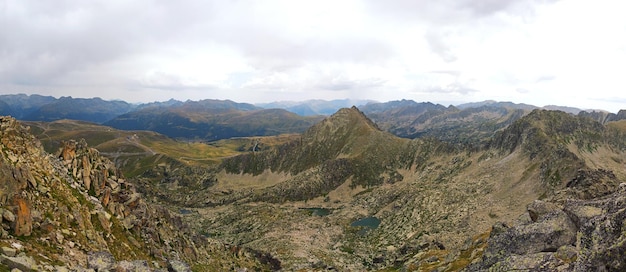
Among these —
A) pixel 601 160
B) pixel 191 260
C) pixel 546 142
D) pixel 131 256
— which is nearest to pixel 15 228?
pixel 131 256

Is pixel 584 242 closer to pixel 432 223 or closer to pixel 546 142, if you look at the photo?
pixel 432 223

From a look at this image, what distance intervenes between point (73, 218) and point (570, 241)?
47398 millimetres

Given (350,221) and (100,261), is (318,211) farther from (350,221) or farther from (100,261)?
(100,261)

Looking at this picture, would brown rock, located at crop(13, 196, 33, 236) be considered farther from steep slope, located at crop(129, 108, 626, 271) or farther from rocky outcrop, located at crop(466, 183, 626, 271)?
steep slope, located at crop(129, 108, 626, 271)

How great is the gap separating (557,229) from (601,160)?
204 metres

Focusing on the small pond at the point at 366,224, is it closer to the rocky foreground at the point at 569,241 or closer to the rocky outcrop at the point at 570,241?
the rocky foreground at the point at 569,241

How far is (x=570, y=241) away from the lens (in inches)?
1369

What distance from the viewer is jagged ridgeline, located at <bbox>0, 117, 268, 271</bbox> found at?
2712 centimetres

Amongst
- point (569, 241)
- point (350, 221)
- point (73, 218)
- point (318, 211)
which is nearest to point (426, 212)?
point (350, 221)

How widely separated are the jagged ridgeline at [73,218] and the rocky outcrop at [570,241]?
3326 cm

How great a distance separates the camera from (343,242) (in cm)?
13325

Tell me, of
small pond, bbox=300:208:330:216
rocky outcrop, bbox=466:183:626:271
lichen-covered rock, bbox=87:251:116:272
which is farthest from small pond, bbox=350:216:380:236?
lichen-covered rock, bbox=87:251:116:272

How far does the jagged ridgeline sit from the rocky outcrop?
33.3 meters

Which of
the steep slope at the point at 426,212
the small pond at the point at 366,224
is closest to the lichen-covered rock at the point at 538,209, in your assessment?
the steep slope at the point at 426,212
